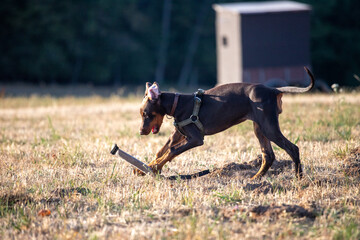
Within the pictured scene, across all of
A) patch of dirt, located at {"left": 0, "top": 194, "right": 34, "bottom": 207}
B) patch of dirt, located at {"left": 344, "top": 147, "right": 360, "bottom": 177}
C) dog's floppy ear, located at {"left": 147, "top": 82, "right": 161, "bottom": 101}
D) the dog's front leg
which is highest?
dog's floppy ear, located at {"left": 147, "top": 82, "right": 161, "bottom": 101}

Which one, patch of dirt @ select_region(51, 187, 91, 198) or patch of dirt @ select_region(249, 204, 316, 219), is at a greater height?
patch of dirt @ select_region(249, 204, 316, 219)

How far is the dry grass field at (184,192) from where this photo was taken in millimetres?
4109

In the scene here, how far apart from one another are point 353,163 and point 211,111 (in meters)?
2.06

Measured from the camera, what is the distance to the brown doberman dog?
5.88 metres

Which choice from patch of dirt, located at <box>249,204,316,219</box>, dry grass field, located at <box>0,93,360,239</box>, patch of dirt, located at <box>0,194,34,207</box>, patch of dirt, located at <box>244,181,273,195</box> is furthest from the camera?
patch of dirt, located at <box>244,181,273,195</box>

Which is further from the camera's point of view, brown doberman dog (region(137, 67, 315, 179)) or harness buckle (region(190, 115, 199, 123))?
harness buckle (region(190, 115, 199, 123))

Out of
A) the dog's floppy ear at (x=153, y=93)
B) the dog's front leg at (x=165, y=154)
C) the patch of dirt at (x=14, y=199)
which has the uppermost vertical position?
the dog's floppy ear at (x=153, y=93)

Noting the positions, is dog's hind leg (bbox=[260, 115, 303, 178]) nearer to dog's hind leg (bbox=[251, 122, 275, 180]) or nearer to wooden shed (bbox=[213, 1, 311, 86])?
dog's hind leg (bbox=[251, 122, 275, 180])

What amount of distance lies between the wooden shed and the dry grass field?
477 inches

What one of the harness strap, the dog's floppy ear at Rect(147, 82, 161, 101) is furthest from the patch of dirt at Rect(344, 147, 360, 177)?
the dog's floppy ear at Rect(147, 82, 161, 101)

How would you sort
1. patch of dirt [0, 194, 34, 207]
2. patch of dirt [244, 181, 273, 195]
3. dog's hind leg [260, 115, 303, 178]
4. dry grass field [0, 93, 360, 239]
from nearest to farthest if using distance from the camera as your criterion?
dry grass field [0, 93, 360, 239], patch of dirt [0, 194, 34, 207], patch of dirt [244, 181, 273, 195], dog's hind leg [260, 115, 303, 178]

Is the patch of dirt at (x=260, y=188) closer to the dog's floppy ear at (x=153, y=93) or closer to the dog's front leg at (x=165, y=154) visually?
the dog's front leg at (x=165, y=154)

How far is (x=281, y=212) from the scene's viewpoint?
4395 mm

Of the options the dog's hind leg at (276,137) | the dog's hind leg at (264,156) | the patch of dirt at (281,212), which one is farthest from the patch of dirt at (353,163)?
the patch of dirt at (281,212)
